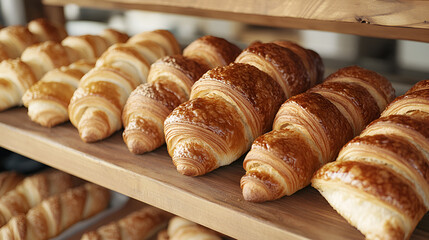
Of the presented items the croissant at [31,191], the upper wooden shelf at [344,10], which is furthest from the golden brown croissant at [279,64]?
the croissant at [31,191]

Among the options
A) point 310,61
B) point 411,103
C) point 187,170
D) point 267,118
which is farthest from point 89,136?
point 411,103

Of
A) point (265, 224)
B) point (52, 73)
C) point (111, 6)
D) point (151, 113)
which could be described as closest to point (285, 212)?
point (265, 224)

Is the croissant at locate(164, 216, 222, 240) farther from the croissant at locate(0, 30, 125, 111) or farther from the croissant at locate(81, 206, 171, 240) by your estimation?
the croissant at locate(0, 30, 125, 111)

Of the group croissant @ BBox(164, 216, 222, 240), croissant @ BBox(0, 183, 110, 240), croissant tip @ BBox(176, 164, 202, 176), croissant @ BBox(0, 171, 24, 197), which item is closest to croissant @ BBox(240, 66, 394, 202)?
croissant tip @ BBox(176, 164, 202, 176)

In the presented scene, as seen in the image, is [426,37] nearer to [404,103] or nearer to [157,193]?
[404,103]

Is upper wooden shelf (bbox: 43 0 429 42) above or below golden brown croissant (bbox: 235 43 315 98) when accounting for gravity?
above
